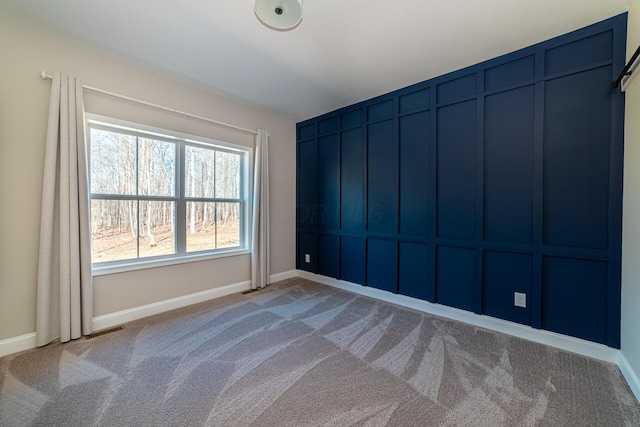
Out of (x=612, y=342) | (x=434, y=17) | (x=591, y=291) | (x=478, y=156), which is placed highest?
(x=434, y=17)

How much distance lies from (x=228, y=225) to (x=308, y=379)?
240 centimetres

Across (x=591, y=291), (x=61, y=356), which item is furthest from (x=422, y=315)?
(x=61, y=356)

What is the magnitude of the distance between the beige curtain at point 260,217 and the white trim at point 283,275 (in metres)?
0.21

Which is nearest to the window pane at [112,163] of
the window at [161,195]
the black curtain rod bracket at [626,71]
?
the window at [161,195]

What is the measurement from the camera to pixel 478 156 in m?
2.54

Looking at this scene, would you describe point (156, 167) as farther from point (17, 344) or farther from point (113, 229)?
point (17, 344)

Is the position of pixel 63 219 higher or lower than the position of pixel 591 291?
higher

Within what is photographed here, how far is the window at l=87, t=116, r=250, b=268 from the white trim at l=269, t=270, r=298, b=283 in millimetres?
677

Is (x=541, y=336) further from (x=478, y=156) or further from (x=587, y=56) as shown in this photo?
(x=587, y=56)

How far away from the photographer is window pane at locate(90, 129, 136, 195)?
248 cm

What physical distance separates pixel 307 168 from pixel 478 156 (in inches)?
96.1

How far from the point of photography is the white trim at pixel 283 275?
3983 millimetres

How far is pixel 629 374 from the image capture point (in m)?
1.70

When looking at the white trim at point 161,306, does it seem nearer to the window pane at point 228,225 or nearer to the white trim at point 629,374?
the window pane at point 228,225
